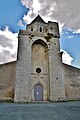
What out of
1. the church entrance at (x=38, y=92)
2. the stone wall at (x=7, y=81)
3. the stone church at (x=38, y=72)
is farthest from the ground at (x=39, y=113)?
the church entrance at (x=38, y=92)

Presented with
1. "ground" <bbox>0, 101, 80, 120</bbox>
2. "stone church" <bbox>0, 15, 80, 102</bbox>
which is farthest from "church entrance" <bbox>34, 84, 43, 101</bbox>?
"ground" <bbox>0, 101, 80, 120</bbox>

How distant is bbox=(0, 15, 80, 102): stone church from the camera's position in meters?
16.9

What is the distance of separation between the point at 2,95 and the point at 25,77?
3.33 m

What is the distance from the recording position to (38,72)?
18.6 metres

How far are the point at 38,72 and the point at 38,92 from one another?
252 centimetres

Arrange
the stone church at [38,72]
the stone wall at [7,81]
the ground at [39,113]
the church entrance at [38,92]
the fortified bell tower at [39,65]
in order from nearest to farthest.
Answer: the ground at [39,113] < the stone wall at [7,81] < the stone church at [38,72] < the fortified bell tower at [39,65] < the church entrance at [38,92]

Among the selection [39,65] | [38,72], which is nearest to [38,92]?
[38,72]

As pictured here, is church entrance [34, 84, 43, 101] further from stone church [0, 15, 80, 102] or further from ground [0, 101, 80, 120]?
ground [0, 101, 80, 120]

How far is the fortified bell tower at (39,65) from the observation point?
17.1 meters

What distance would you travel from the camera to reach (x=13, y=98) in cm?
1639

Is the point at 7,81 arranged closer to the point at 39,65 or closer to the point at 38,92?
the point at 38,92

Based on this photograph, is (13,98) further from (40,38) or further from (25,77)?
(40,38)

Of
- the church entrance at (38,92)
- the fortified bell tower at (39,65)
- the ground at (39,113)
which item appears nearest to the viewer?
the ground at (39,113)

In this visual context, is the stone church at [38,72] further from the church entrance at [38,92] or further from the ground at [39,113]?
the ground at [39,113]
